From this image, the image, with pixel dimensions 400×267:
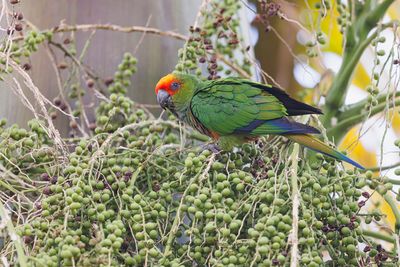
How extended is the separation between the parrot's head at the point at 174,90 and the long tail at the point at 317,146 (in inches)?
19.1

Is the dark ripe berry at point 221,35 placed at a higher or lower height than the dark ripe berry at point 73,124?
higher

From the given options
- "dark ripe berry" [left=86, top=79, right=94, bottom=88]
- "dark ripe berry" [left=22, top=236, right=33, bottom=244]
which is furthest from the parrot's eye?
"dark ripe berry" [left=22, top=236, right=33, bottom=244]

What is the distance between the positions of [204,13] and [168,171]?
2.07 feet

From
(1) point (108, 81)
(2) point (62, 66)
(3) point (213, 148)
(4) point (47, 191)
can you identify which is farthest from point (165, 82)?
(4) point (47, 191)

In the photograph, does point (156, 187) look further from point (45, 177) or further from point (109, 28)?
point (109, 28)

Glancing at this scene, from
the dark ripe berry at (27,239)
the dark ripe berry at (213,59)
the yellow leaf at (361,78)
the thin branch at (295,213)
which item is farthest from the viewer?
the yellow leaf at (361,78)

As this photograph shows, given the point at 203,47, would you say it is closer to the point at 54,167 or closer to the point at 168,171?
the point at 168,171

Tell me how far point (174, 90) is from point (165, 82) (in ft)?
0.15

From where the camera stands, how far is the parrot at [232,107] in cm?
226

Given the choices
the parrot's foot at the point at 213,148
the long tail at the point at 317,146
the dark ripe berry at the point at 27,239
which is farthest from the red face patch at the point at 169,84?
the dark ripe berry at the point at 27,239

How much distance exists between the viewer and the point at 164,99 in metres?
2.52

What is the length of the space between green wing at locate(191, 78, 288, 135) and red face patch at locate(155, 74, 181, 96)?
0.28 ft

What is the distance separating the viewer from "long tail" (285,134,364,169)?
1.99 meters

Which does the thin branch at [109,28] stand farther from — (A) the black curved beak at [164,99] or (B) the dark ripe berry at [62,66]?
(A) the black curved beak at [164,99]
